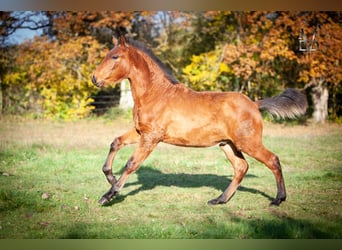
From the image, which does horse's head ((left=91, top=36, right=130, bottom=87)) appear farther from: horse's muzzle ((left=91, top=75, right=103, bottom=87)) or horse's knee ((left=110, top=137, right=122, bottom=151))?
horse's knee ((left=110, top=137, right=122, bottom=151))

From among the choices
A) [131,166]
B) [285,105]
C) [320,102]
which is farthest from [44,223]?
Answer: [320,102]

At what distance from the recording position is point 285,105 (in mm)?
4211

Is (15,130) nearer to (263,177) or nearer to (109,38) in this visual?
(109,38)

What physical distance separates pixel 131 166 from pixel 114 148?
0.28 metres

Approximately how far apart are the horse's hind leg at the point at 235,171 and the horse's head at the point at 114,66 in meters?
1.22

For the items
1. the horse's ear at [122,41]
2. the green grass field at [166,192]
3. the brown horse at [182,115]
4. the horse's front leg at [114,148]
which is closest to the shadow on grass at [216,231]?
the green grass field at [166,192]

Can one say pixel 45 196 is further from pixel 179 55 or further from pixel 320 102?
pixel 179 55

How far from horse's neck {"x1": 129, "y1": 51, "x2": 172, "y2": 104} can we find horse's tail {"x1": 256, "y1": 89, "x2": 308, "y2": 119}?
96 cm

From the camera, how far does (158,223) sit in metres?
3.69

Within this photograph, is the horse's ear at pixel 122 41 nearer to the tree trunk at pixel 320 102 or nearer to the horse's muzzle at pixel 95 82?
the horse's muzzle at pixel 95 82

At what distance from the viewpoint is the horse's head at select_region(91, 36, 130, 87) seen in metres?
4.09

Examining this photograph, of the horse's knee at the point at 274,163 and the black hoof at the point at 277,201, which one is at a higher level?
the horse's knee at the point at 274,163

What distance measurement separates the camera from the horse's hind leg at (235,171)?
4.24m

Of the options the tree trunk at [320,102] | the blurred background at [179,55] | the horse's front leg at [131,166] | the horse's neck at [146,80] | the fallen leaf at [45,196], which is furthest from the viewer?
the blurred background at [179,55]
